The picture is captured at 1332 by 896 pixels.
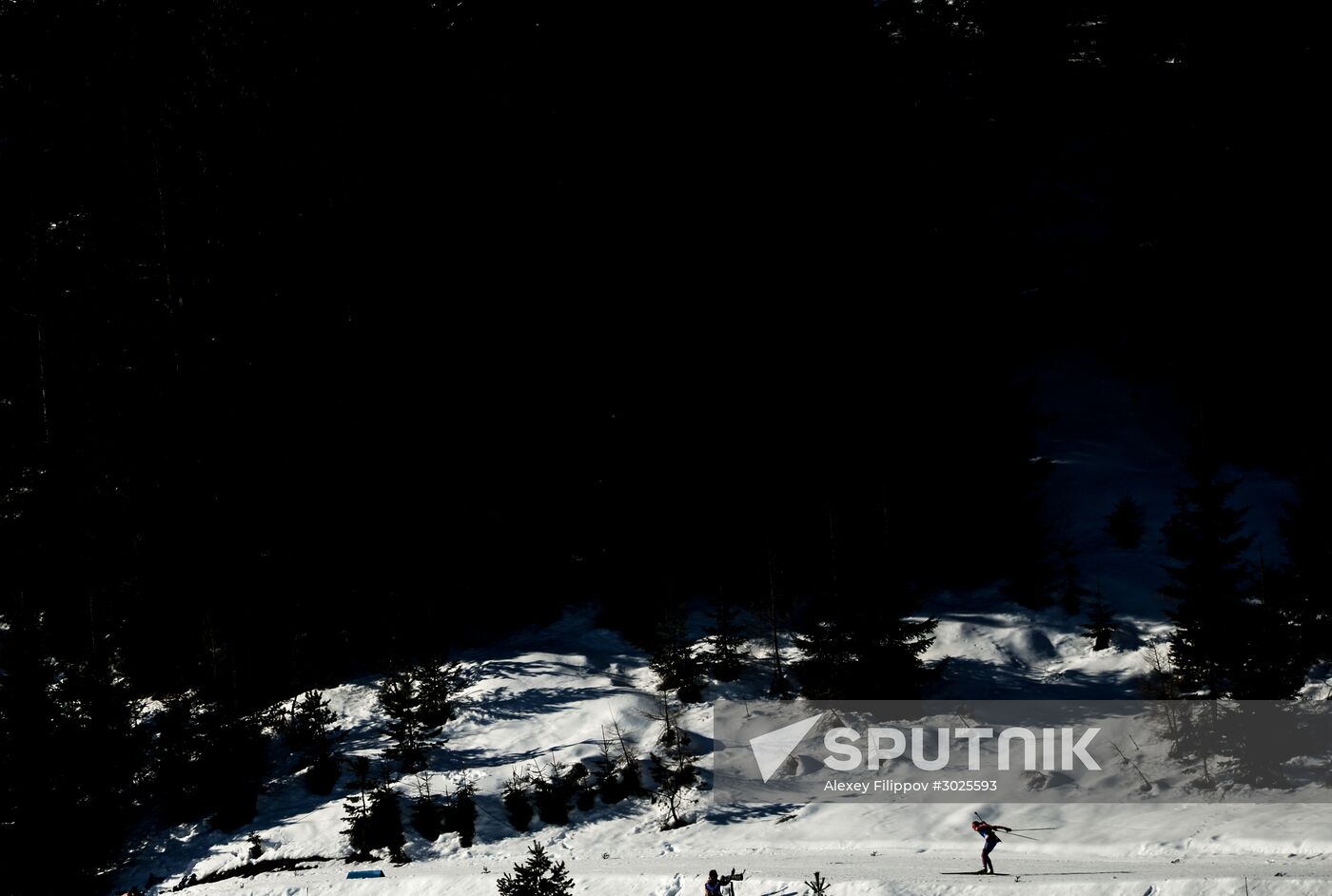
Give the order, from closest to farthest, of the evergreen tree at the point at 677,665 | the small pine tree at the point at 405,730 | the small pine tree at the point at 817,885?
the small pine tree at the point at 817,885 → the small pine tree at the point at 405,730 → the evergreen tree at the point at 677,665

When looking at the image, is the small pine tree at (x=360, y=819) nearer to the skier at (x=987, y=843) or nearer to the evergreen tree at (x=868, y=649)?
the evergreen tree at (x=868, y=649)

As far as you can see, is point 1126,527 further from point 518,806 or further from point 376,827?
point 376,827

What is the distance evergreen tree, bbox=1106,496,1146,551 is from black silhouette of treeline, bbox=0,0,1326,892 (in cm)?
292

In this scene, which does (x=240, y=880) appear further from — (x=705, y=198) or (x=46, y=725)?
(x=705, y=198)

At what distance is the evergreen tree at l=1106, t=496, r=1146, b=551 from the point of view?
26547mm

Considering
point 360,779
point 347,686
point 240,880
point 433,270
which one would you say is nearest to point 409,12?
point 433,270

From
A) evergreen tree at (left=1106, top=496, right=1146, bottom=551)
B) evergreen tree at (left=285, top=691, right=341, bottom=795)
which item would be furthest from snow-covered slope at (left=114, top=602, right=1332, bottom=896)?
evergreen tree at (left=1106, top=496, right=1146, bottom=551)

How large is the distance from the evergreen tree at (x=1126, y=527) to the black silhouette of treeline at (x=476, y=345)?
115 inches

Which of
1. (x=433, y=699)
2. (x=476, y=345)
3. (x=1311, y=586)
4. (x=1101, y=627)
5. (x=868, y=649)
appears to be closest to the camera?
(x=1311, y=586)

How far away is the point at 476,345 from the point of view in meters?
28.1

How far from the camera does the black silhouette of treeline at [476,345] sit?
82.9 ft

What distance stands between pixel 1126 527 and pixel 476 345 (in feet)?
73.4

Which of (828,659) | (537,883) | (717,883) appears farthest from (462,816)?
(828,659)

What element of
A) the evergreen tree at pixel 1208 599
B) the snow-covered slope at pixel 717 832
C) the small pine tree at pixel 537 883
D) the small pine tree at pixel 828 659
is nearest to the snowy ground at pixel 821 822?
the snow-covered slope at pixel 717 832
